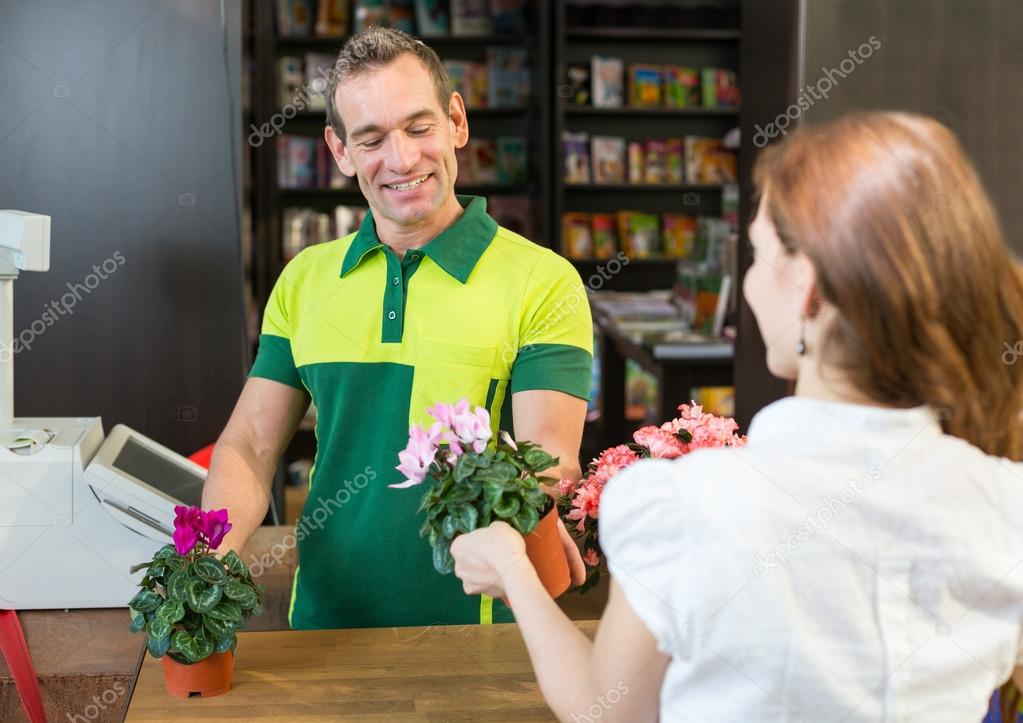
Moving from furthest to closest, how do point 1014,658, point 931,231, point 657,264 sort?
point 657,264, point 1014,658, point 931,231

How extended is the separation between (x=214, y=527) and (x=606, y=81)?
6.06 meters

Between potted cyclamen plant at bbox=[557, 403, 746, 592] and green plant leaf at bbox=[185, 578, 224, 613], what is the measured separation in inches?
18.3

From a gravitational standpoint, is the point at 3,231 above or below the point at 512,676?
above

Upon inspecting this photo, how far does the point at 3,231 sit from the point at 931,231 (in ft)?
5.48

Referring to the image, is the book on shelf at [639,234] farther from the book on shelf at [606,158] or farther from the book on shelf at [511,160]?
the book on shelf at [511,160]

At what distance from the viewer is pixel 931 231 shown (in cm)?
97

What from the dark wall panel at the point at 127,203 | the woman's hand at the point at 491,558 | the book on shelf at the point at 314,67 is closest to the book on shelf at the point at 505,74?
the book on shelf at the point at 314,67

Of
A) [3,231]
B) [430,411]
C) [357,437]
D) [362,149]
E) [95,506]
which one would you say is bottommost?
[95,506]

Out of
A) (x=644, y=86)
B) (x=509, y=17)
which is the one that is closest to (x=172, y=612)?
(x=509, y=17)

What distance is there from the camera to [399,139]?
187 centimetres

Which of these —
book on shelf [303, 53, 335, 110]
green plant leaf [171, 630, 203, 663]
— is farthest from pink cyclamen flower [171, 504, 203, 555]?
book on shelf [303, 53, 335, 110]

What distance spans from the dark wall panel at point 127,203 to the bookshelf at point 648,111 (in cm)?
436

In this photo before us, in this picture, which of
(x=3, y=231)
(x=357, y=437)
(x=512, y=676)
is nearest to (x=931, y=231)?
(x=512, y=676)

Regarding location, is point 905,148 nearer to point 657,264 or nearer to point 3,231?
point 3,231
